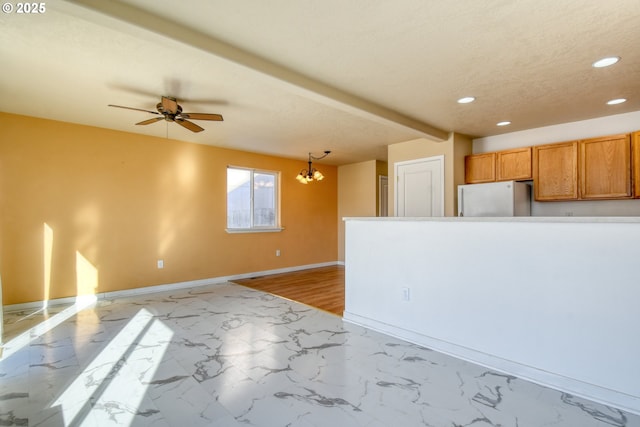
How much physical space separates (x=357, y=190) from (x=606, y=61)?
493 centimetres

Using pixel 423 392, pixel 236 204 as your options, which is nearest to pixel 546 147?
pixel 423 392

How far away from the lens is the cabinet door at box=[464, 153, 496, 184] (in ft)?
15.1

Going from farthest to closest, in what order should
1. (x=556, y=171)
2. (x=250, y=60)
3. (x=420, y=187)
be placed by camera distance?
1. (x=420, y=187)
2. (x=556, y=171)
3. (x=250, y=60)

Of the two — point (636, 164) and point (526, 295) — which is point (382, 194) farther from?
point (526, 295)

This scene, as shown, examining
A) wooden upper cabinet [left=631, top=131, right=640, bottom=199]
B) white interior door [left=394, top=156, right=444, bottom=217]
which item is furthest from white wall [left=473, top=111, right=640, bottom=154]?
white interior door [left=394, top=156, right=444, bottom=217]

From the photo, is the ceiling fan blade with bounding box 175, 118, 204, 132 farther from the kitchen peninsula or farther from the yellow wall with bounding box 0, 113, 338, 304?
the kitchen peninsula

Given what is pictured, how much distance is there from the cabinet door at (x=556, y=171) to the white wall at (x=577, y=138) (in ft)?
1.06

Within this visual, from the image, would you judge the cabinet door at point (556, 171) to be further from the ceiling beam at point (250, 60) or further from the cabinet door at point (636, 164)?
the ceiling beam at point (250, 60)

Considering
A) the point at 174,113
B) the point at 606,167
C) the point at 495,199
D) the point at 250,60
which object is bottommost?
the point at 495,199

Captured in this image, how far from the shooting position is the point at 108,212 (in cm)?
445

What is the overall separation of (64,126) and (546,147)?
648 centimetres

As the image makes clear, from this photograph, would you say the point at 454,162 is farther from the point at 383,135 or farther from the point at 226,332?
the point at 226,332

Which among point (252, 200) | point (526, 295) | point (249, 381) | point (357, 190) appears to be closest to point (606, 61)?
point (526, 295)

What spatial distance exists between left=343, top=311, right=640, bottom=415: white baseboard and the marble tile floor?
65 mm
